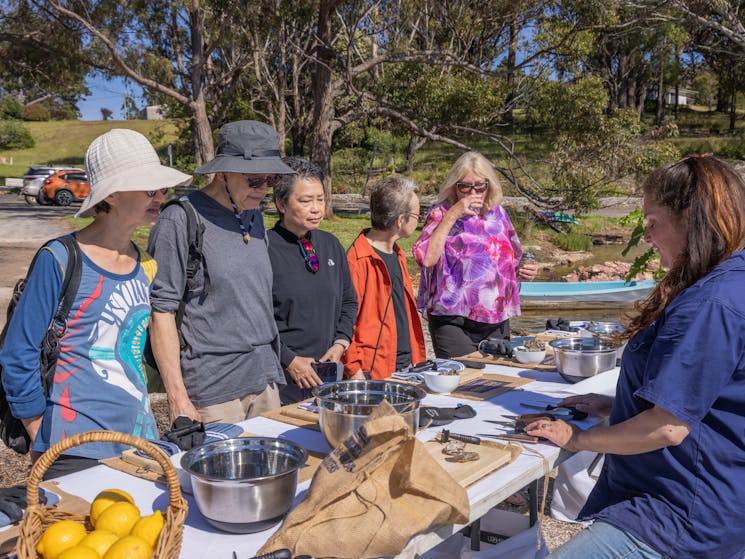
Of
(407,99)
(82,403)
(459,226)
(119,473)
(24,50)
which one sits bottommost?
(119,473)

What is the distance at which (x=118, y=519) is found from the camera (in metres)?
1.69

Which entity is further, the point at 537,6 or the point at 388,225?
the point at 537,6

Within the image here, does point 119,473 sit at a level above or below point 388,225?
Answer: below

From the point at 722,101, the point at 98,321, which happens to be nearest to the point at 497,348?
the point at 98,321

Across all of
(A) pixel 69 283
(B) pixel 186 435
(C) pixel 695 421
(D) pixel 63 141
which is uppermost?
(D) pixel 63 141

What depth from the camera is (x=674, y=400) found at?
198cm

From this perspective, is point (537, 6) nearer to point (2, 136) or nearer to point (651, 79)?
point (651, 79)

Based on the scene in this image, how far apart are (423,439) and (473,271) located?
216 cm

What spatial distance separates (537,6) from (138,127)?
48180 mm

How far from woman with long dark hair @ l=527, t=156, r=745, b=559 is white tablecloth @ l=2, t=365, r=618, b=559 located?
238 mm

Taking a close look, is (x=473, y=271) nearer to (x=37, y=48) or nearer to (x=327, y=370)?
(x=327, y=370)

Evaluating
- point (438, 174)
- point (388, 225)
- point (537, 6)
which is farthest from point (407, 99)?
point (388, 225)

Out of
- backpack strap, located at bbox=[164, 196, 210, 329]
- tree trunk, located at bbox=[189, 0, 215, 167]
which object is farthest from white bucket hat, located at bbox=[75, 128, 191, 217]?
tree trunk, located at bbox=[189, 0, 215, 167]

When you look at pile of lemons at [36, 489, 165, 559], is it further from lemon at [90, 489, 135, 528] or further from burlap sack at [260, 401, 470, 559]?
burlap sack at [260, 401, 470, 559]
